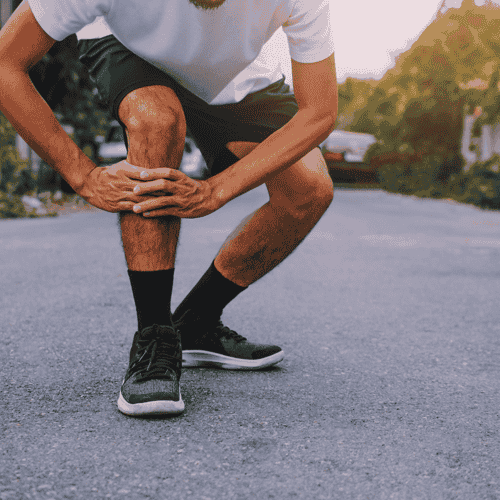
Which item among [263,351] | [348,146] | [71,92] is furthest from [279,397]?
[348,146]

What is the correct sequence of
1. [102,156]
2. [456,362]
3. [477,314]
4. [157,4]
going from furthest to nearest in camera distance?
1. [102,156]
2. [477,314]
3. [456,362]
4. [157,4]

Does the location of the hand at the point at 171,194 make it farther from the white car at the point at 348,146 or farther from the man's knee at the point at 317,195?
the white car at the point at 348,146

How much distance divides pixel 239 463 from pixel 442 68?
680 inches

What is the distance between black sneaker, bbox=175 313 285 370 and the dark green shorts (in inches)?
22.9

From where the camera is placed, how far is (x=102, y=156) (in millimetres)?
13930

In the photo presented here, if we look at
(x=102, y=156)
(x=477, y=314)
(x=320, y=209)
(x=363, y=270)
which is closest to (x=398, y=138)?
(x=102, y=156)

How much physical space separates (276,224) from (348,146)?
18.1m

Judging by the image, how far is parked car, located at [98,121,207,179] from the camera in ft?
45.1

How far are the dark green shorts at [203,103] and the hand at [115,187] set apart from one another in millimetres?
→ 214

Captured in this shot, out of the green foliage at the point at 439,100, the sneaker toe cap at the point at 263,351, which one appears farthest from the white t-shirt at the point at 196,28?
the green foliage at the point at 439,100

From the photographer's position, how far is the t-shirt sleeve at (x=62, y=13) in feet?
5.74

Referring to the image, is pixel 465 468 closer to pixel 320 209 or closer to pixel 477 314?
pixel 320 209

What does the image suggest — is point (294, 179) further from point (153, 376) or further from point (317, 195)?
point (153, 376)

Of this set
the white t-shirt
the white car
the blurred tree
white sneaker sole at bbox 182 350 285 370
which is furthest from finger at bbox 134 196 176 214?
the white car
